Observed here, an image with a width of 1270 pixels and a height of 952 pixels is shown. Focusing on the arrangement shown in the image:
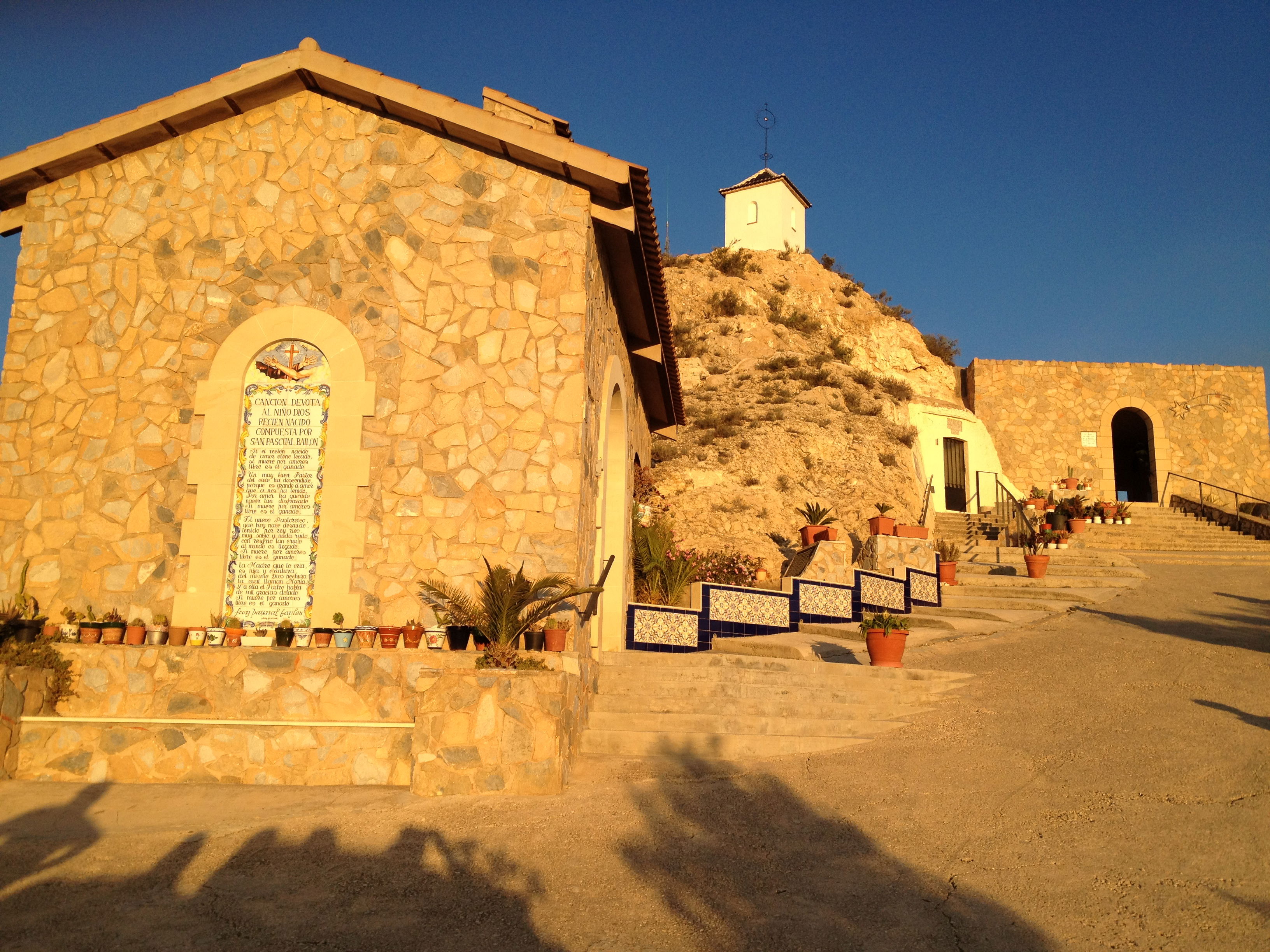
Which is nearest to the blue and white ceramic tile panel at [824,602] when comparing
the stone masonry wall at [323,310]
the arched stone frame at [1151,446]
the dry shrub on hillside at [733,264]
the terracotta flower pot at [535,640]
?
the stone masonry wall at [323,310]

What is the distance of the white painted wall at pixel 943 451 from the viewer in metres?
26.3

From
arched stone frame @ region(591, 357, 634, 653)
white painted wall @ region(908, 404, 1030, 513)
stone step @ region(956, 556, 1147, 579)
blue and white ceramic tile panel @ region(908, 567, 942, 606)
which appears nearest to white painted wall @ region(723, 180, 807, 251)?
white painted wall @ region(908, 404, 1030, 513)

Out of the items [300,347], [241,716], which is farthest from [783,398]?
[241,716]

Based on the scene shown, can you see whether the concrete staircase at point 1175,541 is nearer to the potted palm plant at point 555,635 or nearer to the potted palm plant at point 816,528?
the potted palm plant at point 816,528

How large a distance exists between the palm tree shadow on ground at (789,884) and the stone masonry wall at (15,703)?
5.31 meters

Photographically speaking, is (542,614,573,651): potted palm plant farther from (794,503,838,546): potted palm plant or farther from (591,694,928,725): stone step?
(794,503,838,546): potted palm plant

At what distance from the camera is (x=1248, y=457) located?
99.8ft

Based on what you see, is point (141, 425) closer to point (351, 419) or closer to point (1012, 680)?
point (351, 419)

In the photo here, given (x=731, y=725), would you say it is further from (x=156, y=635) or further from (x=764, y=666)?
(x=156, y=635)

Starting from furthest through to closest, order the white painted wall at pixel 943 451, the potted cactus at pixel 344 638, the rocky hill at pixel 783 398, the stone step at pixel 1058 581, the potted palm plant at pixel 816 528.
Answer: the white painted wall at pixel 943 451, the rocky hill at pixel 783 398, the potted palm plant at pixel 816 528, the stone step at pixel 1058 581, the potted cactus at pixel 344 638

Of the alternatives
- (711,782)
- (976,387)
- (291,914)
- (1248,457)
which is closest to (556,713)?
(711,782)

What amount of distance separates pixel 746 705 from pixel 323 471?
15.9ft

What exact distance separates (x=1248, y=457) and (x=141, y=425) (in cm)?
3250

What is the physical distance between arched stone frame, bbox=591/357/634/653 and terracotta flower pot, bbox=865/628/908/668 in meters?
3.24
